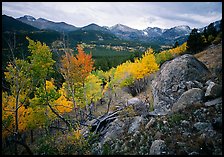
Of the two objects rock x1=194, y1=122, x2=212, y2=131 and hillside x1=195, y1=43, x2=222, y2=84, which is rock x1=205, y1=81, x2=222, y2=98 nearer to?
hillside x1=195, y1=43, x2=222, y2=84

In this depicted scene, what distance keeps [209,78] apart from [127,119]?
7.57m

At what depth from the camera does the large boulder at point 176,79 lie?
16797 mm

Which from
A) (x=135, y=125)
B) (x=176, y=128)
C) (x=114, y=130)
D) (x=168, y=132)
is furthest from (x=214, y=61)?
(x=168, y=132)

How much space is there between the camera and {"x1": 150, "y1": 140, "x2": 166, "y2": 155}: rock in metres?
9.16

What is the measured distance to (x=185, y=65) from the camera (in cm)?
1825

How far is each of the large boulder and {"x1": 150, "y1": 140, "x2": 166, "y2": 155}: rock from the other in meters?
6.98

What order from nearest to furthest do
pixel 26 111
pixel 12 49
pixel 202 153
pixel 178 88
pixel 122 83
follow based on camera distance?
pixel 202 153, pixel 12 49, pixel 178 88, pixel 26 111, pixel 122 83

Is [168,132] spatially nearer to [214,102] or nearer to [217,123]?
[217,123]

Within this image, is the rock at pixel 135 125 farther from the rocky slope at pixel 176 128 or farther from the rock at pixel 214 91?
the rock at pixel 214 91

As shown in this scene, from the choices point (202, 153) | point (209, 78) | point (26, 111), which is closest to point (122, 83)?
point (26, 111)

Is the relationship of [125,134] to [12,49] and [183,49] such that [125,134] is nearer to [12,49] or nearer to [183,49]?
[12,49]

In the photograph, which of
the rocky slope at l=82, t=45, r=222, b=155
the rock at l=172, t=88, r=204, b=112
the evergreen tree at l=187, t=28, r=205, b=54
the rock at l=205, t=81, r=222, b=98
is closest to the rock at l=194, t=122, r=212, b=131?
the rocky slope at l=82, t=45, r=222, b=155

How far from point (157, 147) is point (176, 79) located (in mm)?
9909

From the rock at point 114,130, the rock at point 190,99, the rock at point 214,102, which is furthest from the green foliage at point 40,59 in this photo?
the rock at point 214,102
